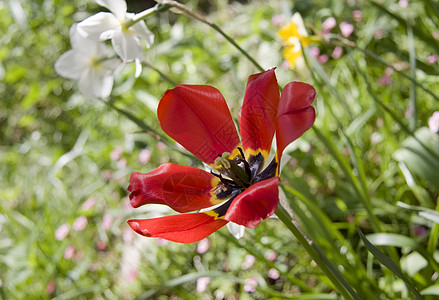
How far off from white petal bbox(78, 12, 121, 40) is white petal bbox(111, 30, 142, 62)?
0.06 ft

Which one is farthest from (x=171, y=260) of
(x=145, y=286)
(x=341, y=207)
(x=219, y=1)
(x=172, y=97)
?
(x=219, y=1)

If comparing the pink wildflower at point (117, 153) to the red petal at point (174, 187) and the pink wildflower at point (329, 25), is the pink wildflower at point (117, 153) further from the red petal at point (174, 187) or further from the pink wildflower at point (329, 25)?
the red petal at point (174, 187)

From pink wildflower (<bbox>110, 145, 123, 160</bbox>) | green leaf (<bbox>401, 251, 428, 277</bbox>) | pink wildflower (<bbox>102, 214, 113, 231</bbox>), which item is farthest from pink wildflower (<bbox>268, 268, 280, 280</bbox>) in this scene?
pink wildflower (<bbox>110, 145, 123, 160</bbox>)

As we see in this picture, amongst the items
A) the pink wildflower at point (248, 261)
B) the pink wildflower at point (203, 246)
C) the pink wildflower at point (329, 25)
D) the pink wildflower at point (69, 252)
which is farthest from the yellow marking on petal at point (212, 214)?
the pink wildflower at point (69, 252)

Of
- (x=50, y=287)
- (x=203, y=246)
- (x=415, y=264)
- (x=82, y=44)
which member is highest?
(x=82, y=44)

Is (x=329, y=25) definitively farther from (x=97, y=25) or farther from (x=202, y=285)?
(x=97, y=25)

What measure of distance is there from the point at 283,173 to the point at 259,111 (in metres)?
0.26

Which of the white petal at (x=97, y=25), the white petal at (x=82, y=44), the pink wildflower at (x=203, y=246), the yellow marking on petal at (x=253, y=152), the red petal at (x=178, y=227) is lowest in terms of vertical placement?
the pink wildflower at (x=203, y=246)

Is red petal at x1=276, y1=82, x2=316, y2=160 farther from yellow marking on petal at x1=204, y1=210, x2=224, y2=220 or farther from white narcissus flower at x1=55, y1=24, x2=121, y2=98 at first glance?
white narcissus flower at x1=55, y1=24, x2=121, y2=98

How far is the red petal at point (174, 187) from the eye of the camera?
522 mm

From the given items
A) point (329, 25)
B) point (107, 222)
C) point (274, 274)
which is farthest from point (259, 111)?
point (107, 222)

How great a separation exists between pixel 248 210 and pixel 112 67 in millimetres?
480

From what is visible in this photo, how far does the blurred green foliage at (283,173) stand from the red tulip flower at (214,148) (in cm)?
16

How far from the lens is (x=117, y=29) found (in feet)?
2.27
